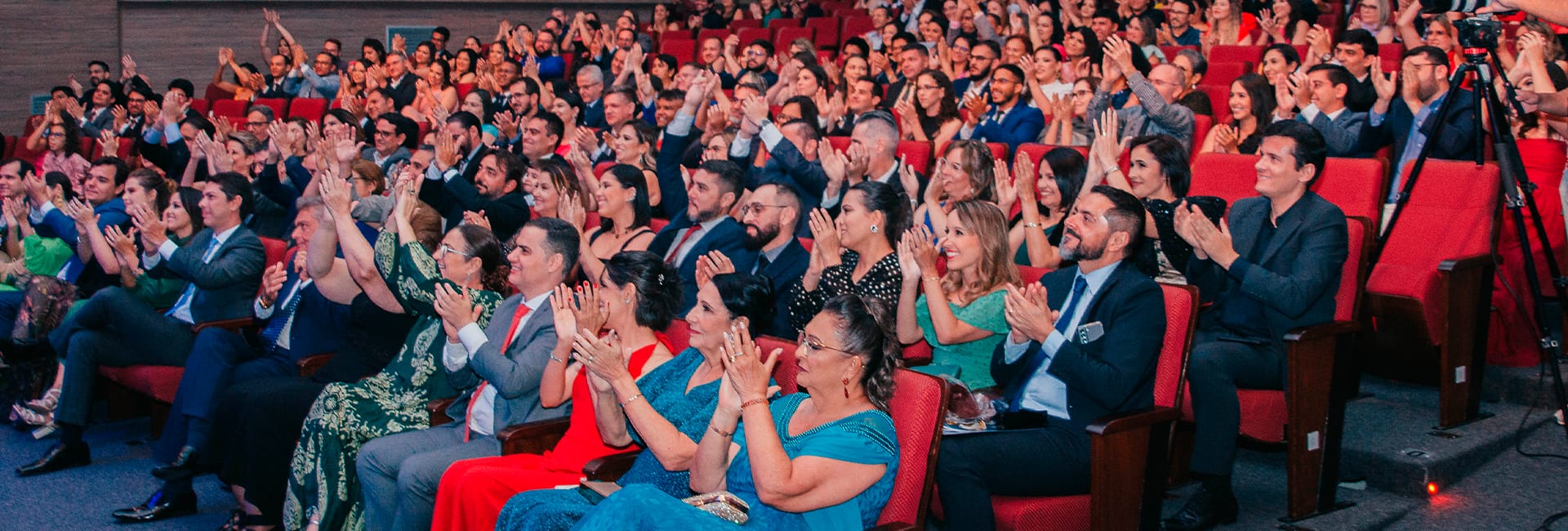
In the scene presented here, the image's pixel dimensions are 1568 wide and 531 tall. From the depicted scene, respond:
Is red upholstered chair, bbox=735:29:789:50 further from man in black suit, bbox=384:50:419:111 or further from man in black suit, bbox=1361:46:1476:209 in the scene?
man in black suit, bbox=1361:46:1476:209

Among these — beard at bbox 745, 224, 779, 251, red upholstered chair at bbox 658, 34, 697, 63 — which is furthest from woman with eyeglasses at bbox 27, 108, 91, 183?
beard at bbox 745, 224, 779, 251

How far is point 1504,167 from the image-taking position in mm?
2779

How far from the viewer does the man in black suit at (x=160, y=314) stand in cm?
383

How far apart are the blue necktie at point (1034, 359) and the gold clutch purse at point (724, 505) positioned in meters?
0.66

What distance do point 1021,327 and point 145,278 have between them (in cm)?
305

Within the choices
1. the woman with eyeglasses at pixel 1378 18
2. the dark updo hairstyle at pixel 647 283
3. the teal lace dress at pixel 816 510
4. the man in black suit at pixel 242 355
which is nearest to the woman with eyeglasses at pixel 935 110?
the woman with eyeglasses at pixel 1378 18

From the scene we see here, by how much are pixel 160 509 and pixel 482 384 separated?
1.13m

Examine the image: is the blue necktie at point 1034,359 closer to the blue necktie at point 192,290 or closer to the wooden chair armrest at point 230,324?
the wooden chair armrest at point 230,324

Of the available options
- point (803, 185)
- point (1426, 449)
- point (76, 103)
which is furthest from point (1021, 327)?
point (76, 103)

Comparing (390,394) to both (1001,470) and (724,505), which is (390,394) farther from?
(1001,470)

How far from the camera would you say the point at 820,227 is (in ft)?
10.1

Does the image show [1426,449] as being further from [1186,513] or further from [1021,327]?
[1021,327]

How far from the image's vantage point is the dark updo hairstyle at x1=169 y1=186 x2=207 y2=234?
4.12 m

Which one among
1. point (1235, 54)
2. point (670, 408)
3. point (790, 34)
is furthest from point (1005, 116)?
point (790, 34)
